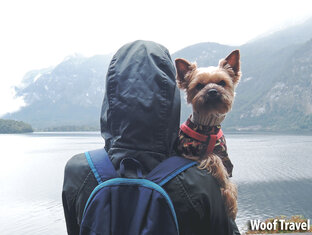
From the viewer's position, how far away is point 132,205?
1.80 metres

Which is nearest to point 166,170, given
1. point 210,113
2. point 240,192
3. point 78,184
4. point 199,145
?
point 78,184

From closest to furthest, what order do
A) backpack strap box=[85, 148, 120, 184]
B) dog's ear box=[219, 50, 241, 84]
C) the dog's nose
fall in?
backpack strap box=[85, 148, 120, 184] < the dog's nose < dog's ear box=[219, 50, 241, 84]

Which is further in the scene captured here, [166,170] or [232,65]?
[232,65]

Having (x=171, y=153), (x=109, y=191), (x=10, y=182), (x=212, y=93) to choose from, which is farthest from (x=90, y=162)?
(x=10, y=182)

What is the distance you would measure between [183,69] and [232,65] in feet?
1.54

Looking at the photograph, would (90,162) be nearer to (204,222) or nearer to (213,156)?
(204,222)

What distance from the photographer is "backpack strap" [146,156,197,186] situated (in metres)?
1.81

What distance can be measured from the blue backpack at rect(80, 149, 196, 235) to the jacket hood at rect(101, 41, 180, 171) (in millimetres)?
80

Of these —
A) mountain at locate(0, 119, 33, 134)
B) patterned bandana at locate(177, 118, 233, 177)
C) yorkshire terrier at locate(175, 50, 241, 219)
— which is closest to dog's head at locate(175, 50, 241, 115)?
yorkshire terrier at locate(175, 50, 241, 219)

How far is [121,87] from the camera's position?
1873mm

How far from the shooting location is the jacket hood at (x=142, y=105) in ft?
5.98

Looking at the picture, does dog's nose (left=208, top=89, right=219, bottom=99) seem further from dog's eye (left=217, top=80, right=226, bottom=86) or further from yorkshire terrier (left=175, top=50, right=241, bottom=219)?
dog's eye (left=217, top=80, right=226, bottom=86)

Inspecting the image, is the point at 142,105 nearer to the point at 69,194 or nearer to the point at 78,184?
the point at 78,184

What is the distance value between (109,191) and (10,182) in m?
42.9
